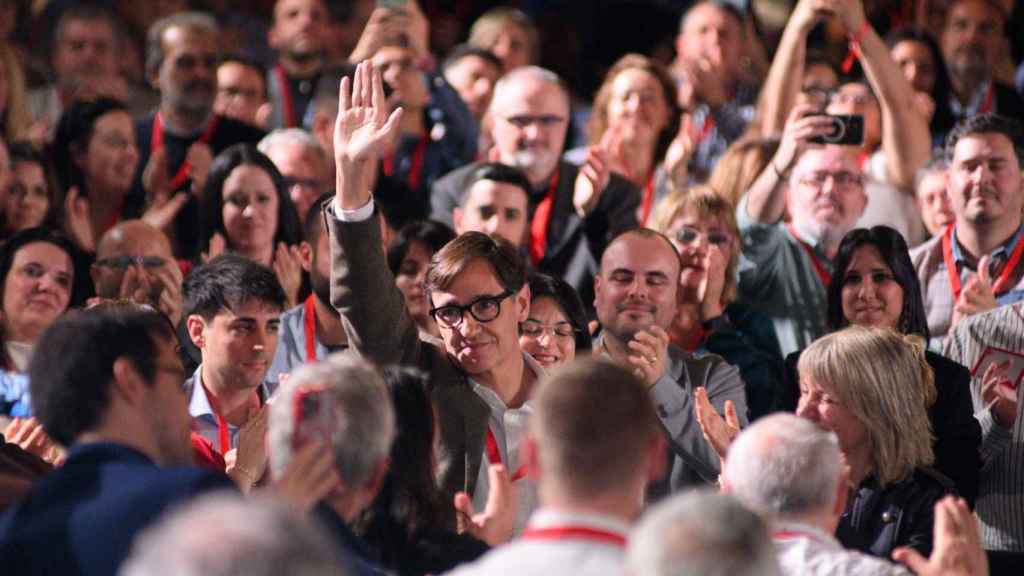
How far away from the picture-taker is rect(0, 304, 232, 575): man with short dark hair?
3.39m

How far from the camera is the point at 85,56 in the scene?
30.2 feet

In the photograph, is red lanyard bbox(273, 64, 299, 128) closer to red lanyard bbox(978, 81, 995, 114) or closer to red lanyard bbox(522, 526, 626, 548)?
red lanyard bbox(978, 81, 995, 114)

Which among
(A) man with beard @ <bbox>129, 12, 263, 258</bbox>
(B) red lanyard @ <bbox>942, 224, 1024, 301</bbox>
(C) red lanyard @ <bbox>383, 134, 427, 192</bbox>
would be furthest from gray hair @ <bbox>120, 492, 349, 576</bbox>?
(C) red lanyard @ <bbox>383, 134, 427, 192</bbox>

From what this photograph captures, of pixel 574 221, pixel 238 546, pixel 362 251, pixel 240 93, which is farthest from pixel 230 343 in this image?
pixel 240 93

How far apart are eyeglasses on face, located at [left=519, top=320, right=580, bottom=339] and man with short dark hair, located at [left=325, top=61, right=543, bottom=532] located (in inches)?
8.2

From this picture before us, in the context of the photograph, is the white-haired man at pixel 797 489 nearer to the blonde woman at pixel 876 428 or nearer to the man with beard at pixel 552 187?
the blonde woman at pixel 876 428

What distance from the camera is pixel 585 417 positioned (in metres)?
3.29

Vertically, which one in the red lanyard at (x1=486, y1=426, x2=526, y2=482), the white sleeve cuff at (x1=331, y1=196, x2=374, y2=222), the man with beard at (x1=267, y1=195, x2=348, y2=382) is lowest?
the red lanyard at (x1=486, y1=426, x2=526, y2=482)

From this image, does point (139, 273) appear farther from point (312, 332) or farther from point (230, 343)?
point (230, 343)

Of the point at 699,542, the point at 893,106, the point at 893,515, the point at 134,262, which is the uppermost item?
the point at 893,106

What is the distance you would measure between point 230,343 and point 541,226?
2076mm

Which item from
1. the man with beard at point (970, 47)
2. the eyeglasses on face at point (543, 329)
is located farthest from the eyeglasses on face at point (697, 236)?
the man with beard at point (970, 47)

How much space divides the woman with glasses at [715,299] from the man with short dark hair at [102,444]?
282cm

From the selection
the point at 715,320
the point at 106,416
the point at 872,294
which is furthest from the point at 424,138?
the point at 106,416
